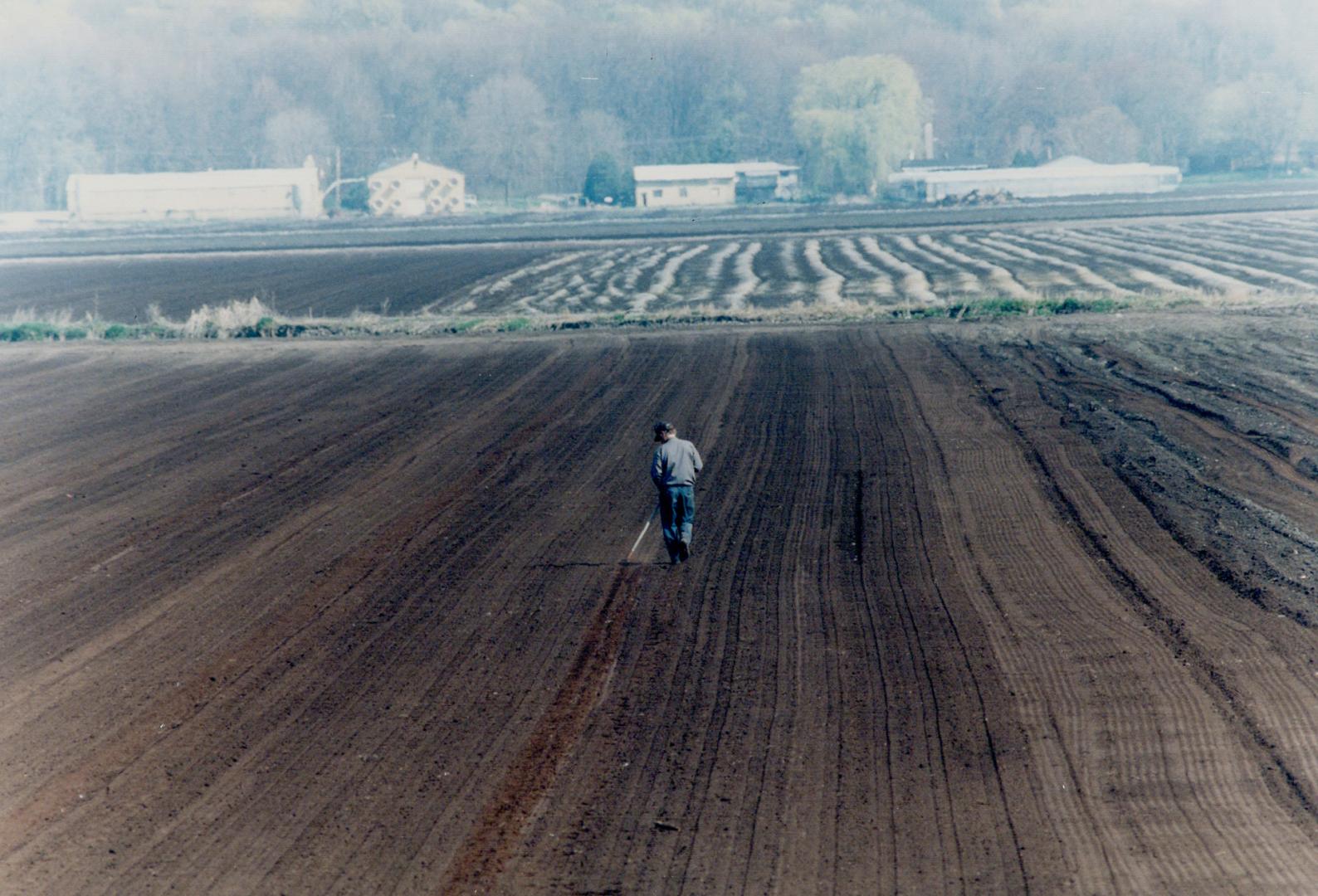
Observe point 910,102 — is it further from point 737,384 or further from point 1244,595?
point 1244,595

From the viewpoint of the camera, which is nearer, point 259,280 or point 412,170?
point 259,280

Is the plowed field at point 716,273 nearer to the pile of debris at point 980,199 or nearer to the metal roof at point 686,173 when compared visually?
the pile of debris at point 980,199

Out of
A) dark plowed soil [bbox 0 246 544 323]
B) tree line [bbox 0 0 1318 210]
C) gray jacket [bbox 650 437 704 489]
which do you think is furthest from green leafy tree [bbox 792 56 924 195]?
gray jacket [bbox 650 437 704 489]

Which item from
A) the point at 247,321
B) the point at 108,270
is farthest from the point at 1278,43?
the point at 247,321

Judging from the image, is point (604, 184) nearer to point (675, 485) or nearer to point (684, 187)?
point (684, 187)

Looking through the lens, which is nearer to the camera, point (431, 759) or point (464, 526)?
point (431, 759)

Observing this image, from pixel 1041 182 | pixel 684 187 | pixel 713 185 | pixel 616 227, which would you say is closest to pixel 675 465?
pixel 616 227
